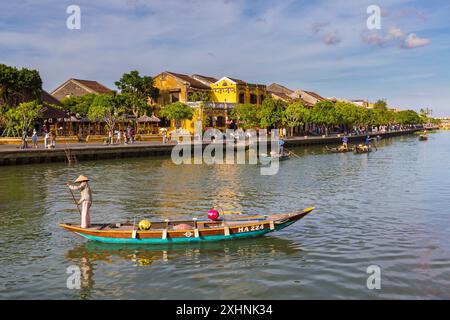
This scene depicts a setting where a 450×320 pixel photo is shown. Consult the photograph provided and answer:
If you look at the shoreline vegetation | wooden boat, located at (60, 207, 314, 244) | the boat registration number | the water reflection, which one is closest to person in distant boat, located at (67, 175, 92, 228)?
wooden boat, located at (60, 207, 314, 244)

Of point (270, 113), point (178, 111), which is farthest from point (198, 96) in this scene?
point (270, 113)

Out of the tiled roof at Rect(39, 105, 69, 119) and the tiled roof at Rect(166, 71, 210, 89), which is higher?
the tiled roof at Rect(166, 71, 210, 89)

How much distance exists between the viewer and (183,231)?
584 inches

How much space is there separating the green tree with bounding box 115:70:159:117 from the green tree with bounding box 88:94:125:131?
10.2 ft

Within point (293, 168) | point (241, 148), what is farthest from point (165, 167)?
point (241, 148)

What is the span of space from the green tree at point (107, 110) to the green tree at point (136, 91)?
312 cm

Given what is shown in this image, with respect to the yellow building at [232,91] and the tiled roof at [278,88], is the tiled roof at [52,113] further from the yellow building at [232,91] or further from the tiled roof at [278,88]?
the tiled roof at [278,88]

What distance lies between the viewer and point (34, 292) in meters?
11.6

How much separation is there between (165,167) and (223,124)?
126 feet

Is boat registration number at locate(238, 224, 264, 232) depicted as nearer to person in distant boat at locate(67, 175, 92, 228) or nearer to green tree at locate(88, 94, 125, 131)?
person in distant boat at locate(67, 175, 92, 228)

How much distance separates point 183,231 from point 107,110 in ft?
143

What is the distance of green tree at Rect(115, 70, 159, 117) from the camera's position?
6900cm

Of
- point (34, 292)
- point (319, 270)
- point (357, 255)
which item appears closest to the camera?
point (34, 292)
